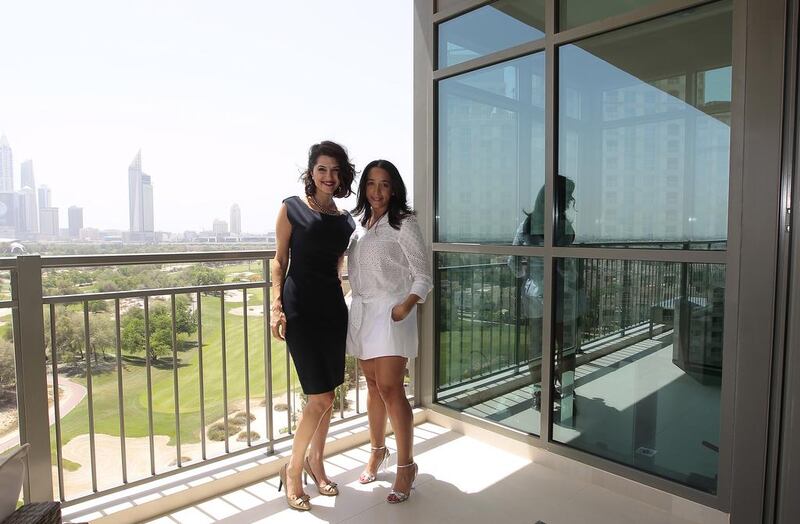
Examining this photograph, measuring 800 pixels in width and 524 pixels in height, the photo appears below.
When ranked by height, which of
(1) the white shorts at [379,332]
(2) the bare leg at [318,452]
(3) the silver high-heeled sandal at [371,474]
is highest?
(1) the white shorts at [379,332]

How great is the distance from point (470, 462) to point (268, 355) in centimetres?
123

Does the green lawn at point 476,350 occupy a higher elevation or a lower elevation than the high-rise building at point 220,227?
lower

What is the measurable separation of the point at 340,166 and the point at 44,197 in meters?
28.0

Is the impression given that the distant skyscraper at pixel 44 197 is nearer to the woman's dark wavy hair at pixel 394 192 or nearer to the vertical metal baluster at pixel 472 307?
the vertical metal baluster at pixel 472 307

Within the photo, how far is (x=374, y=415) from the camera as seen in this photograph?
8.32 ft

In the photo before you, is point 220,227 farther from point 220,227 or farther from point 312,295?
point 312,295

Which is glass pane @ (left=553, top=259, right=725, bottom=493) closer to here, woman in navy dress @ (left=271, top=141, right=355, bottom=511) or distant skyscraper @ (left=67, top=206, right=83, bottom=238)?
woman in navy dress @ (left=271, top=141, right=355, bottom=511)

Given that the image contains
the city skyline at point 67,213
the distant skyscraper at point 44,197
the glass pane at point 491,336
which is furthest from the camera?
the distant skyscraper at point 44,197

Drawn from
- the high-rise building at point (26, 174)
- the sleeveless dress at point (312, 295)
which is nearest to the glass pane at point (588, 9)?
the sleeveless dress at point (312, 295)

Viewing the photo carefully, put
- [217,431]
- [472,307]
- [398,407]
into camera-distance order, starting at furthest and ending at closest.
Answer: [217,431] < [472,307] < [398,407]

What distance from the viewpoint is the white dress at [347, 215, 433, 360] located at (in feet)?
7.57

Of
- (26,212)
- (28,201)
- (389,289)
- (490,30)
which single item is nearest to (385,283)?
(389,289)

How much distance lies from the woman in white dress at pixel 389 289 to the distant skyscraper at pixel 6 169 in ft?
85.0

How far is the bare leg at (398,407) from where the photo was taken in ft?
7.72
